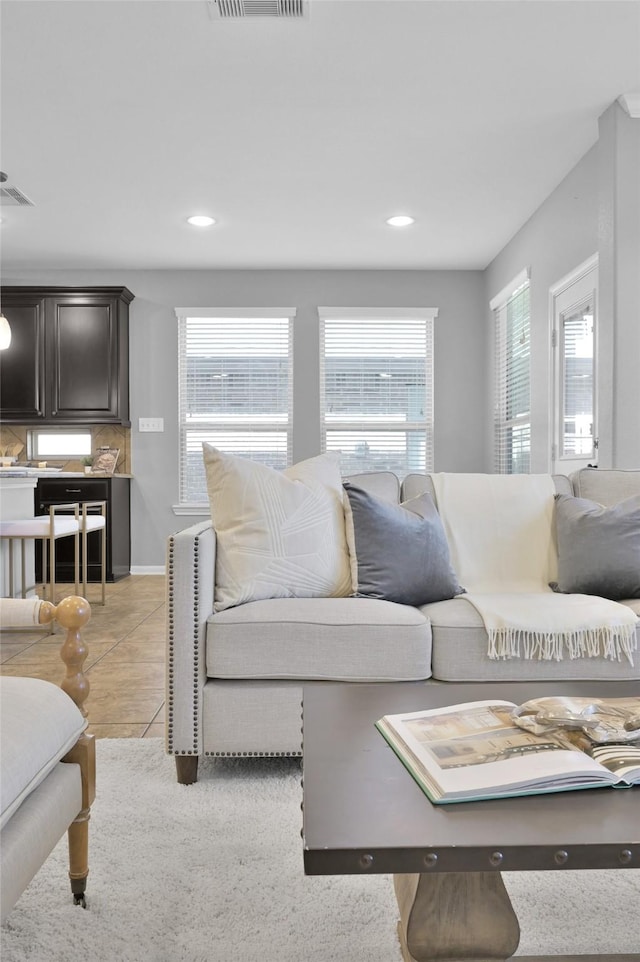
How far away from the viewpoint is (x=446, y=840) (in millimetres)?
871

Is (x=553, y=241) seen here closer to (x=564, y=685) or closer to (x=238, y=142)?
(x=238, y=142)

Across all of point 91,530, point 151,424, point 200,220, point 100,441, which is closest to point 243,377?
point 151,424

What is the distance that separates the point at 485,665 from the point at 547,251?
10.9ft

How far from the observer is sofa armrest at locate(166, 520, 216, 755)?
203cm

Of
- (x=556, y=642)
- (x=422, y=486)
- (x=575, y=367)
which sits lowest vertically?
(x=556, y=642)

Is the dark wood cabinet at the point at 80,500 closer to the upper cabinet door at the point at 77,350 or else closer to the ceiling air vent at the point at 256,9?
the upper cabinet door at the point at 77,350

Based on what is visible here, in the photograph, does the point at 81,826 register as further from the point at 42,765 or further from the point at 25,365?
the point at 25,365

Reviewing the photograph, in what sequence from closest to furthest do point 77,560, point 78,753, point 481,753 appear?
point 481,753, point 78,753, point 77,560

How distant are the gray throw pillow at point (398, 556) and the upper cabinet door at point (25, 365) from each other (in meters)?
4.46

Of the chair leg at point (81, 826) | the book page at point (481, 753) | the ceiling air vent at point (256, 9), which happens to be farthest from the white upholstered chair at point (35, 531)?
the book page at point (481, 753)

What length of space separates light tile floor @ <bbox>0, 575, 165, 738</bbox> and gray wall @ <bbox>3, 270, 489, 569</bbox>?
1.57m

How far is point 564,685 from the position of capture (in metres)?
1.52

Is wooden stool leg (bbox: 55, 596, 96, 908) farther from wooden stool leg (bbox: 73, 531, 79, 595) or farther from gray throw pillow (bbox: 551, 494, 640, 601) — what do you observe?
wooden stool leg (bbox: 73, 531, 79, 595)

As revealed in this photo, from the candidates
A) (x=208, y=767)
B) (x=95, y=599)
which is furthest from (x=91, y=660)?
(x=95, y=599)
